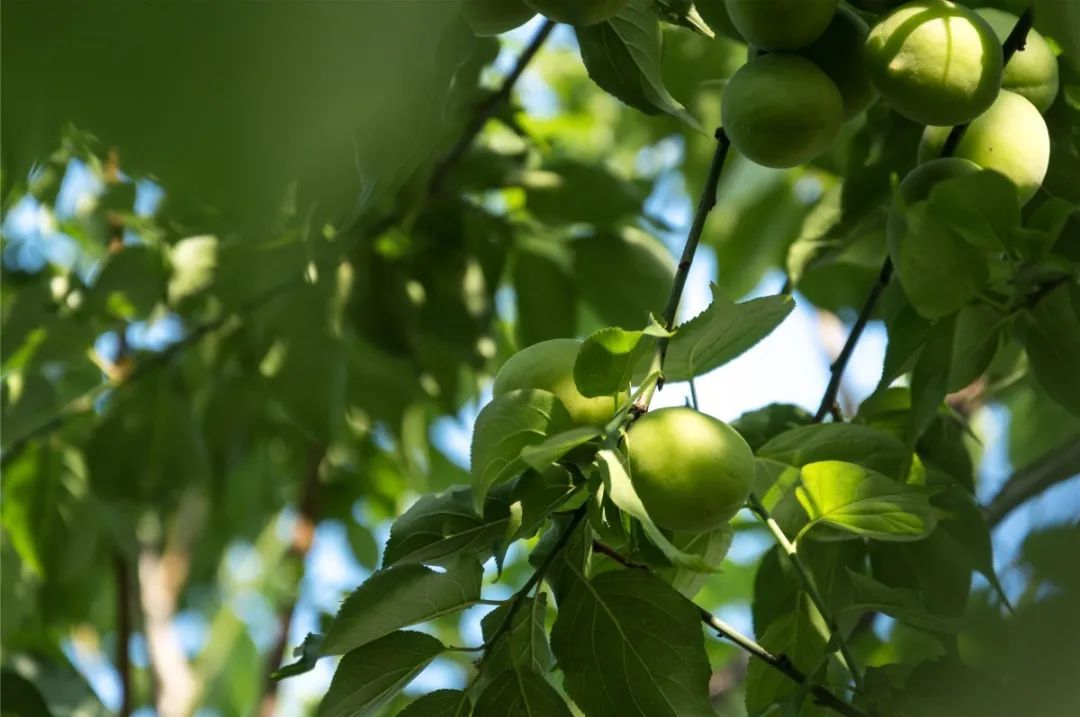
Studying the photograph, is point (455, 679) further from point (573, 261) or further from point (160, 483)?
point (573, 261)

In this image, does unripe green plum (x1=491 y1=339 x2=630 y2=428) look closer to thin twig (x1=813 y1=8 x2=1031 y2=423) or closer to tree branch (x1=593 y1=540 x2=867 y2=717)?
tree branch (x1=593 y1=540 x2=867 y2=717)

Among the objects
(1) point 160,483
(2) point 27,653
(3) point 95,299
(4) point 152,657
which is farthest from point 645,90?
(4) point 152,657

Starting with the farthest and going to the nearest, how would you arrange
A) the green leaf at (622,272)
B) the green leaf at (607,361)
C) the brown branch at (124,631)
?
the brown branch at (124,631) → the green leaf at (622,272) → the green leaf at (607,361)

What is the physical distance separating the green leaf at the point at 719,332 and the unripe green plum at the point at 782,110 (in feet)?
0.29

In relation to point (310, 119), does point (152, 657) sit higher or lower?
higher

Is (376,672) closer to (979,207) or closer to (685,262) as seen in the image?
(685,262)

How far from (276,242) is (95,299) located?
0.82 feet

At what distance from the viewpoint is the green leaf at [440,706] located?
0.73 m

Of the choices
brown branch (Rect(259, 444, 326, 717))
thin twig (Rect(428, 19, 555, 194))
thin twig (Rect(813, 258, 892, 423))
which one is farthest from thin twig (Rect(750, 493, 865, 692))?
brown branch (Rect(259, 444, 326, 717))

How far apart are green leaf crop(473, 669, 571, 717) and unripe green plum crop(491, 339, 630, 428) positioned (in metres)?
0.15

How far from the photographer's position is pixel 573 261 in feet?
4.99

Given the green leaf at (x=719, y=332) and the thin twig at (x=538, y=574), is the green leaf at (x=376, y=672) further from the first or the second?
the green leaf at (x=719, y=332)

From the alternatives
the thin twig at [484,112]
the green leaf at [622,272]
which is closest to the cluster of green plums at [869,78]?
the thin twig at [484,112]

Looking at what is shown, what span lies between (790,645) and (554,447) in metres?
0.34
